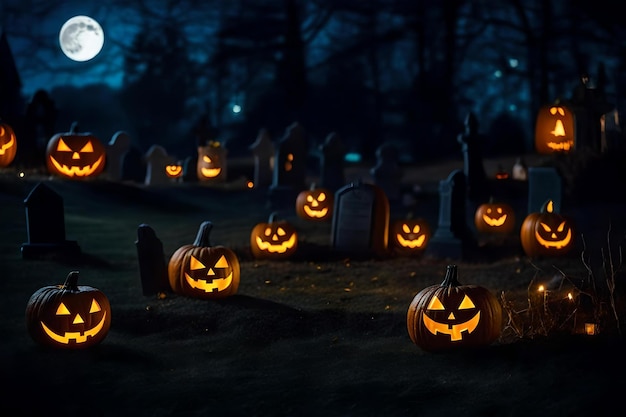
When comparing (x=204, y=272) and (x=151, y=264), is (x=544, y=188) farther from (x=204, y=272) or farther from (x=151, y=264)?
(x=151, y=264)

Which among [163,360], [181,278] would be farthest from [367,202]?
[163,360]

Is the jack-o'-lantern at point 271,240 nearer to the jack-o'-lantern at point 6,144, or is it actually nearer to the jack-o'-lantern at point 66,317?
the jack-o'-lantern at point 6,144

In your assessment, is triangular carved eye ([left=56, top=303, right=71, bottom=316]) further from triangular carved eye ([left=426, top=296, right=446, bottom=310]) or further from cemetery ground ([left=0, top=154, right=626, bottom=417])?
triangular carved eye ([left=426, top=296, right=446, bottom=310])

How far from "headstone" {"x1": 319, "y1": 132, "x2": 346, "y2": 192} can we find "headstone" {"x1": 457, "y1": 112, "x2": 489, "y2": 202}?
3.28 m

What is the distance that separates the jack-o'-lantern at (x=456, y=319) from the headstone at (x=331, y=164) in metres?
13.4

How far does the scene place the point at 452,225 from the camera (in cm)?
1385

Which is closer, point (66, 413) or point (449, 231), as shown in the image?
point (66, 413)

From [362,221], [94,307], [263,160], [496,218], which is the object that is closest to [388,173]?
[263,160]

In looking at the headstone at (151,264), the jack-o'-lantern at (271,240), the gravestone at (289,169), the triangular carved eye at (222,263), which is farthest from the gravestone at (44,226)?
the gravestone at (289,169)

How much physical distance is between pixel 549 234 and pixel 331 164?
30.2 feet

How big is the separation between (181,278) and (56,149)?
3.89 m

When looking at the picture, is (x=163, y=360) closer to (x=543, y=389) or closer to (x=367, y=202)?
(x=543, y=389)

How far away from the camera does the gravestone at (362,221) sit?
44.7ft

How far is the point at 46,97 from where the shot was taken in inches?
935
